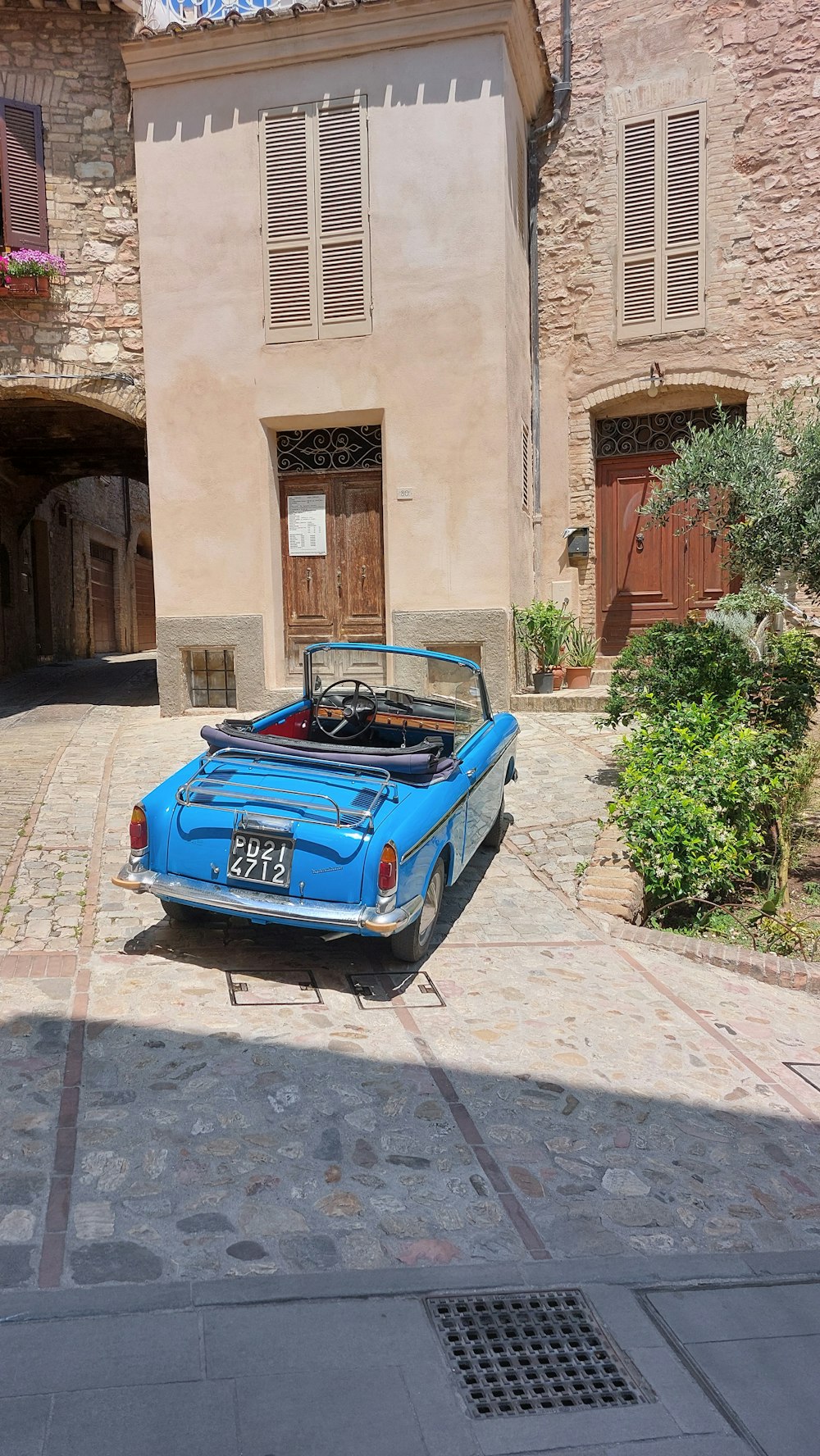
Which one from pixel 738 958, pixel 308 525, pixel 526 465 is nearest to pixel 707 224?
pixel 526 465

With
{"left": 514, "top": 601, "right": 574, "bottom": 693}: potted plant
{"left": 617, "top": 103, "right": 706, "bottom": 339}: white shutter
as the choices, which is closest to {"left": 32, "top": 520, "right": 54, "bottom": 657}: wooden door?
{"left": 514, "top": 601, "right": 574, "bottom": 693}: potted plant

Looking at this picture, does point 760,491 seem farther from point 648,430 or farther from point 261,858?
point 648,430

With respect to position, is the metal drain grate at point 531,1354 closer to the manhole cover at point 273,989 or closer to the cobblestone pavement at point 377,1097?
the cobblestone pavement at point 377,1097

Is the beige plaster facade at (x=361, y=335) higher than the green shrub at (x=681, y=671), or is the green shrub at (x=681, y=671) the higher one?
the beige plaster facade at (x=361, y=335)

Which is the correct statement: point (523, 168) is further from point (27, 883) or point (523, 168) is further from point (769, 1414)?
point (769, 1414)

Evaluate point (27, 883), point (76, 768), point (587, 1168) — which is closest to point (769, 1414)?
point (587, 1168)

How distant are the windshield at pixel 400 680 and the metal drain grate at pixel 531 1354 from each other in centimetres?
355

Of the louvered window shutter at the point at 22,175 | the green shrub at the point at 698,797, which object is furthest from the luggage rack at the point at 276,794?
the louvered window shutter at the point at 22,175

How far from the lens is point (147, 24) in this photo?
1159cm

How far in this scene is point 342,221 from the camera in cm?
1162

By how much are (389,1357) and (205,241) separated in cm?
1214

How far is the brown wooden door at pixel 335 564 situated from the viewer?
12156 millimetres

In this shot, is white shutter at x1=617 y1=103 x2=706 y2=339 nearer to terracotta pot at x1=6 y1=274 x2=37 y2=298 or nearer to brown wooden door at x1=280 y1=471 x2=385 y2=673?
brown wooden door at x1=280 y1=471 x2=385 y2=673

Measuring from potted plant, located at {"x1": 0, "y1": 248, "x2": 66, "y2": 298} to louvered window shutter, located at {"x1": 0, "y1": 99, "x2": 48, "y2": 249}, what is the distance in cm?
23
